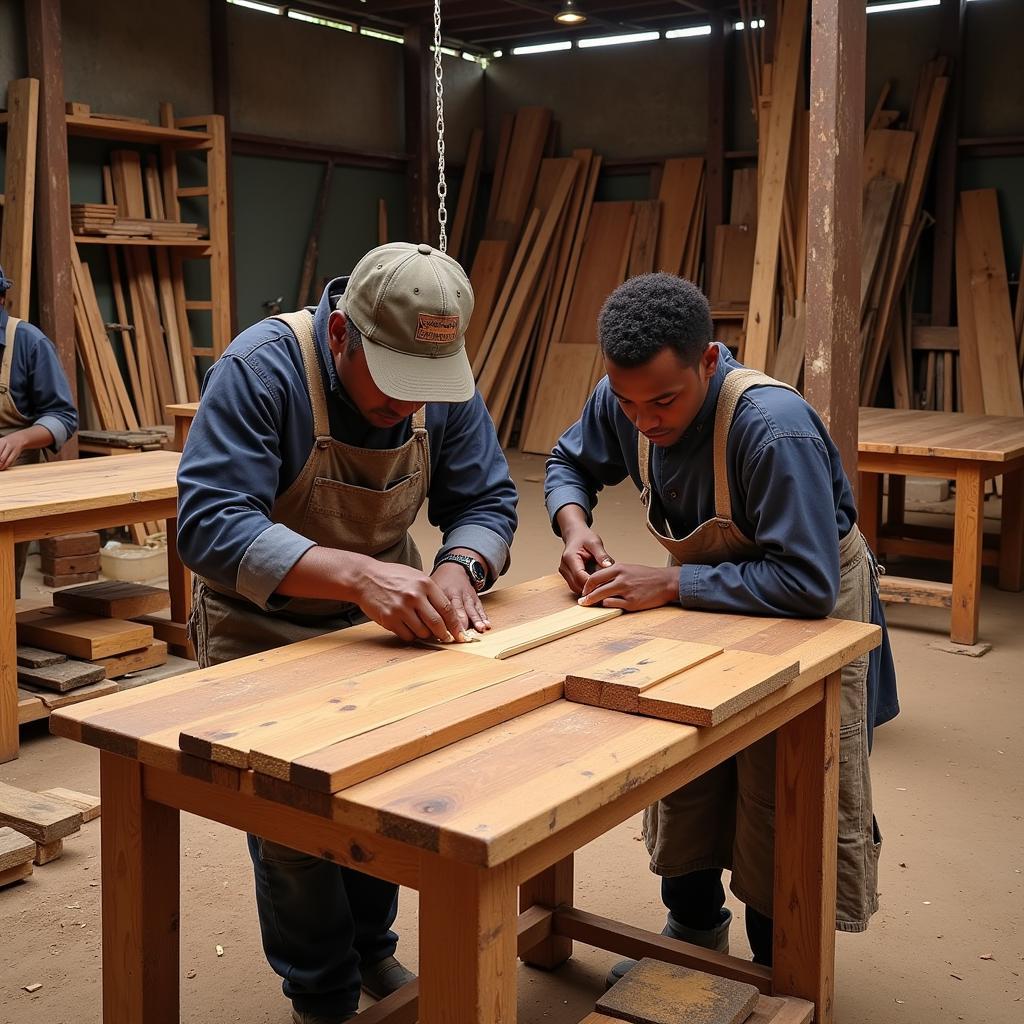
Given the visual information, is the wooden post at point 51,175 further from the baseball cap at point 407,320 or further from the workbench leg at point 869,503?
the baseball cap at point 407,320

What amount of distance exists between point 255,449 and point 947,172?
359 inches

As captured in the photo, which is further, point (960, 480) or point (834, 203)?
point (960, 480)

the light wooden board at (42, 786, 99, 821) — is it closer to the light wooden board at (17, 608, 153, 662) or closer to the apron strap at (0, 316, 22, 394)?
the light wooden board at (17, 608, 153, 662)

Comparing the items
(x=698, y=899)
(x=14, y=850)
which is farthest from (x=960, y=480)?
(x=14, y=850)

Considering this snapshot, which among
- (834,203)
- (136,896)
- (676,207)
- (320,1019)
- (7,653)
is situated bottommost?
(320,1019)

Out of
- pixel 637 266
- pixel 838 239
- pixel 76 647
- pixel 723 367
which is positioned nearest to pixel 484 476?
pixel 723 367

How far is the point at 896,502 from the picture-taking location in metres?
7.66

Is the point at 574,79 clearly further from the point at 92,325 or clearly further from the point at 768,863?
the point at 768,863

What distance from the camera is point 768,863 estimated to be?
8.98ft

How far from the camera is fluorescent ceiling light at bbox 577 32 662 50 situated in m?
12.0

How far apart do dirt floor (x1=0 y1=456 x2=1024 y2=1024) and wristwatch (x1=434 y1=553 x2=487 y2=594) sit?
3.55 feet

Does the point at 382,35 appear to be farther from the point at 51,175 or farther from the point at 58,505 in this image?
the point at 58,505

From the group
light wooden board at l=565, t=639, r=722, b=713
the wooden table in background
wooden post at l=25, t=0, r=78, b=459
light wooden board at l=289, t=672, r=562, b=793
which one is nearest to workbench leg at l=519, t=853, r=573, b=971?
light wooden board at l=565, t=639, r=722, b=713

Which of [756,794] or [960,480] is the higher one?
[960,480]
